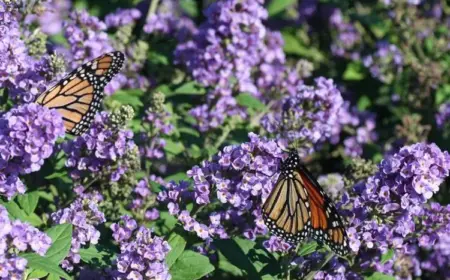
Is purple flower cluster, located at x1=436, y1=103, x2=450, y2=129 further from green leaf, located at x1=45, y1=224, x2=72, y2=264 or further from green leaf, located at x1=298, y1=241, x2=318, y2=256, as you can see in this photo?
green leaf, located at x1=45, y1=224, x2=72, y2=264

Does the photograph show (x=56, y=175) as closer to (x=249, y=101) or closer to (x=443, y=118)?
(x=249, y=101)

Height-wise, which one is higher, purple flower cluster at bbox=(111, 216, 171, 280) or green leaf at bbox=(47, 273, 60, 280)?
purple flower cluster at bbox=(111, 216, 171, 280)

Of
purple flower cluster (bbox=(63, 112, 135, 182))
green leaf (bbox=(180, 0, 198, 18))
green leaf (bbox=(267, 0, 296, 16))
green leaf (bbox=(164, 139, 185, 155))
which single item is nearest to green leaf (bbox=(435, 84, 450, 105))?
green leaf (bbox=(267, 0, 296, 16))

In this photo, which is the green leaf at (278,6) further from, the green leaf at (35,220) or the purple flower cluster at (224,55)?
the green leaf at (35,220)

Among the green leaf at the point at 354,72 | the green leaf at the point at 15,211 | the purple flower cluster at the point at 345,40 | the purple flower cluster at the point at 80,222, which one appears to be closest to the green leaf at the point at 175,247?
the purple flower cluster at the point at 80,222

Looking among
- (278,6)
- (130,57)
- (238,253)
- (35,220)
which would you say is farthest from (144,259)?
(278,6)
